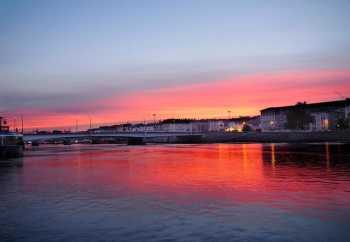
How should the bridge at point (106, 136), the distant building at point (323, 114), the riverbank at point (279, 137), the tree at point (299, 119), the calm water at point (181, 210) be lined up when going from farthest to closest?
1. the distant building at point (323, 114)
2. the tree at point (299, 119)
3. the riverbank at point (279, 137)
4. the bridge at point (106, 136)
5. the calm water at point (181, 210)

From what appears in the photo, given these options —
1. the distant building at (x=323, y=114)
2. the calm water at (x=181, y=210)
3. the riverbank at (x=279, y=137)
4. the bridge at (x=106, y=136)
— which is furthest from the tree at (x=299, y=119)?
the calm water at (x=181, y=210)

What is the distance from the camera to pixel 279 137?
14200cm

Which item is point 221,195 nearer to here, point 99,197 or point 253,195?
point 253,195

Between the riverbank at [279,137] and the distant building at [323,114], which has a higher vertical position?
the distant building at [323,114]

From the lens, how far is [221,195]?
76.9 feet

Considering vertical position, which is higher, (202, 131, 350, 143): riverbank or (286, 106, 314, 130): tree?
(286, 106, 314, 130): tree

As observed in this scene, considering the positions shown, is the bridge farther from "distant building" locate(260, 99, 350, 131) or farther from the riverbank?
"distant building" locate(260, 99, 350, 131)

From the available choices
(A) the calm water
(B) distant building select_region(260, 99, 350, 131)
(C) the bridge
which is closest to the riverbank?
(C) the bridge

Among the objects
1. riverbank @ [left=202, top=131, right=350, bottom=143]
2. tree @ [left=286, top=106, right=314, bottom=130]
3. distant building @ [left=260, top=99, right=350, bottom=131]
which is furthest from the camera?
distant building @ [left=260, top=99, right=350, bottom=131]

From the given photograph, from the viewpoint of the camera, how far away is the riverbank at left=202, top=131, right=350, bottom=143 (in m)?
125

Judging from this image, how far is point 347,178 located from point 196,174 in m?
11.6

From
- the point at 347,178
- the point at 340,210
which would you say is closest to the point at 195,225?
the point at 340,210

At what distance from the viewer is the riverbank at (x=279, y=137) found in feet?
410

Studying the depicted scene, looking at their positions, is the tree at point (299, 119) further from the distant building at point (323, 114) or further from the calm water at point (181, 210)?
the calm water at point (181, 210)
